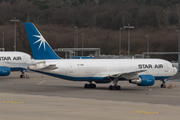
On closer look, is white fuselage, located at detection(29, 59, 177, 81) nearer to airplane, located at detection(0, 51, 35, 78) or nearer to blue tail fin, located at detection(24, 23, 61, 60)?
blue tail fin, located at detection(24, 23, 61, 60)

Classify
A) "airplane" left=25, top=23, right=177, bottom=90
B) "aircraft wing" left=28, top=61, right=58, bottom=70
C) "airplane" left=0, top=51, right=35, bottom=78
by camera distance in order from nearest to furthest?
"aircraft wing" left=28, top=61, right=58, bottom=70 < "airplane" left=25, top=23, right=177, bottom=90 < "airplane" left=0, top=51, right=35, bottom=78

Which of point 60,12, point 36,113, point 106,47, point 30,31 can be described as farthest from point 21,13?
point 36,113

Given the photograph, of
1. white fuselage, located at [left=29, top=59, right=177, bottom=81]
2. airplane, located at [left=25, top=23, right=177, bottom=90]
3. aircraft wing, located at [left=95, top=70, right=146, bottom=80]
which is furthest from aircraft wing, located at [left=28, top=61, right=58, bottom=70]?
aircraft wing, located at [left=95, top=70, right=146, bottom=80]

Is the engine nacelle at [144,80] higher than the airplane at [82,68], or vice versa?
the airplane at [82,68]

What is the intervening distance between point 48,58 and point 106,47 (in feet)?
349

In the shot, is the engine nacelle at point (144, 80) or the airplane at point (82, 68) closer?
the airplane at point (82, 68)

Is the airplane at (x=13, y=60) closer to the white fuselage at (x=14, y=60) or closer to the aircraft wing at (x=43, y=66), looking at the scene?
the white fuselage at (x=14, y=60)

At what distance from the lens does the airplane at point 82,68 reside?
1443 inches

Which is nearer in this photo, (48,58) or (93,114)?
(93,114)

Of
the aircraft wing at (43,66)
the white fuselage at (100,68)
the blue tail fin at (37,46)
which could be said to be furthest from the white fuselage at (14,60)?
the aircraft wing at (43,66)

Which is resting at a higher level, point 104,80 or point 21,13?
point 21,13

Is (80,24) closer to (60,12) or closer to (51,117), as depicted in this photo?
(60,12)

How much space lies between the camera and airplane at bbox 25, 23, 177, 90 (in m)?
36.7

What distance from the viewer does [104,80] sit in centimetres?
3903
